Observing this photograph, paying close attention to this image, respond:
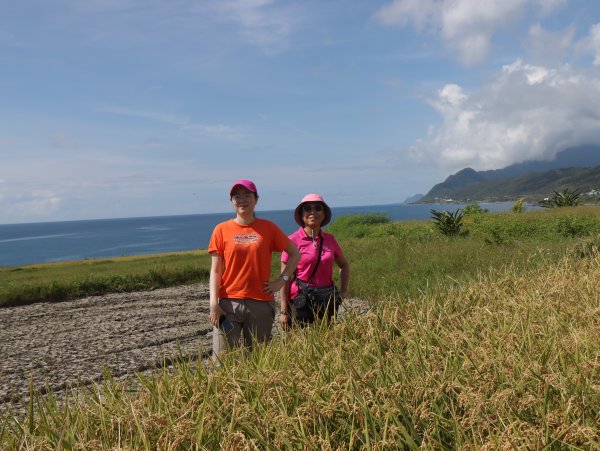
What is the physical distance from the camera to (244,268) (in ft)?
16.9

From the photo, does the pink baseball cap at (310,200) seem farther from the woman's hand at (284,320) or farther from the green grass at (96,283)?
the green grass at (96,283)

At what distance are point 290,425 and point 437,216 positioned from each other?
20940 millimetres

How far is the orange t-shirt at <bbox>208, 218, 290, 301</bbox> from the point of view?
A: 5.10 m

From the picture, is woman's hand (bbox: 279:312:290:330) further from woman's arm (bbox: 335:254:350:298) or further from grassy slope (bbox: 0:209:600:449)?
grassy slope (bbox: 0:209:600:449)

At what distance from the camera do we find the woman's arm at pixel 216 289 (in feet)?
16.7

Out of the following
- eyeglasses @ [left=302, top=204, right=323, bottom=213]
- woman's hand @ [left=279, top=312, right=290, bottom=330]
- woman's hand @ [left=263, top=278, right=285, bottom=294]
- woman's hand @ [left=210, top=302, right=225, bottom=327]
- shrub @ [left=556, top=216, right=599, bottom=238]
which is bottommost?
shrub @ [left=556, top=216, right=599, bottom=238]

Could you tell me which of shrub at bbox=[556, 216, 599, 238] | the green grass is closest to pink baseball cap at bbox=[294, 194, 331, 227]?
the green grass

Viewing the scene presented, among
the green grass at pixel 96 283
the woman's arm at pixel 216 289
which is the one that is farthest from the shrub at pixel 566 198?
the woman's arm at pixel 216 289

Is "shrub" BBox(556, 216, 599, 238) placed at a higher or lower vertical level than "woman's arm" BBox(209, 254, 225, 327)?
lower

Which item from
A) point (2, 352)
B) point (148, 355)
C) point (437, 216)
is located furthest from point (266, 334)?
point (437, 216)

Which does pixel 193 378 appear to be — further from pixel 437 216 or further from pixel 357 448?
pixel 437 216

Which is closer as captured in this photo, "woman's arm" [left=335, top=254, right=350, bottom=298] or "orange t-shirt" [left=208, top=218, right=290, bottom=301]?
"orange t-shirt" [left=208, top=218, right=290, bottom=301]

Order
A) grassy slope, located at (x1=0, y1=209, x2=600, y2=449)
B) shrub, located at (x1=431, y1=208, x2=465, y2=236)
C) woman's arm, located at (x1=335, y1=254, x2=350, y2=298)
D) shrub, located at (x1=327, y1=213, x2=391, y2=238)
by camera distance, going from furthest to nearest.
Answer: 1. shrub, located at (x1=327, y1=213, x2=391, y2=238)
2. shrub, located at (x1=431, y1=208, x2=465, y2=236)
3. woman's arm, located at (x1=335, y1=254, x2=350, y2=298)
4. grassy slope, located at (x1=0, y1=209, x2=600, y2=449)

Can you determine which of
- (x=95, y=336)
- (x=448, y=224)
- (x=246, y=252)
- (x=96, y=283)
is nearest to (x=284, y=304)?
(x=246, y=252)
